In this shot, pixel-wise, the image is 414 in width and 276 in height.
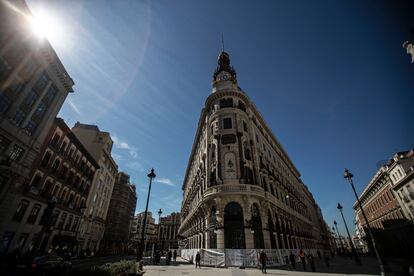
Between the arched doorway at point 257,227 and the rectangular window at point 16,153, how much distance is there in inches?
1094

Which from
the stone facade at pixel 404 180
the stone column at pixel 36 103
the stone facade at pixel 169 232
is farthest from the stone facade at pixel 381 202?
the stone facade at pixel 169 232

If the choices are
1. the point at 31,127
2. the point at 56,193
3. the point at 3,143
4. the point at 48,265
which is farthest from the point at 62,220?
the point at 48,265

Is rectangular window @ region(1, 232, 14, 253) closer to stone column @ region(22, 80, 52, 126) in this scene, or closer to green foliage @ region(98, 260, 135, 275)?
stone column @ region(22, 80, 52, 126)

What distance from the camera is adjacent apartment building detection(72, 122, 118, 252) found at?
4085 centimetres

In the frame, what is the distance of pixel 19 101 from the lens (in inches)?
862

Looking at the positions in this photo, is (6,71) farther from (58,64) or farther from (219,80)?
(219,80)

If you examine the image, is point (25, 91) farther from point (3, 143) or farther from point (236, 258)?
point (236, 258)

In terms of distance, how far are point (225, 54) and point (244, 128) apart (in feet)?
61.4

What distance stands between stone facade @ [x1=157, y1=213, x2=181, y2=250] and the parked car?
99.7 metres

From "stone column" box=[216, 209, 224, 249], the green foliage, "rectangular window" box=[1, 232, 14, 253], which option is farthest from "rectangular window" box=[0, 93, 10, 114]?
"stone column" box=[216, 209, 224, 249]

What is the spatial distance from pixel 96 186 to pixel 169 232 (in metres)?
77.1

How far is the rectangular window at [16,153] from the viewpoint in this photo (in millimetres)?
21333

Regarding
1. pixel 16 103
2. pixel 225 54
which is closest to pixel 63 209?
pixel 16 103

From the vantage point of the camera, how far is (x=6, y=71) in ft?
68.5
